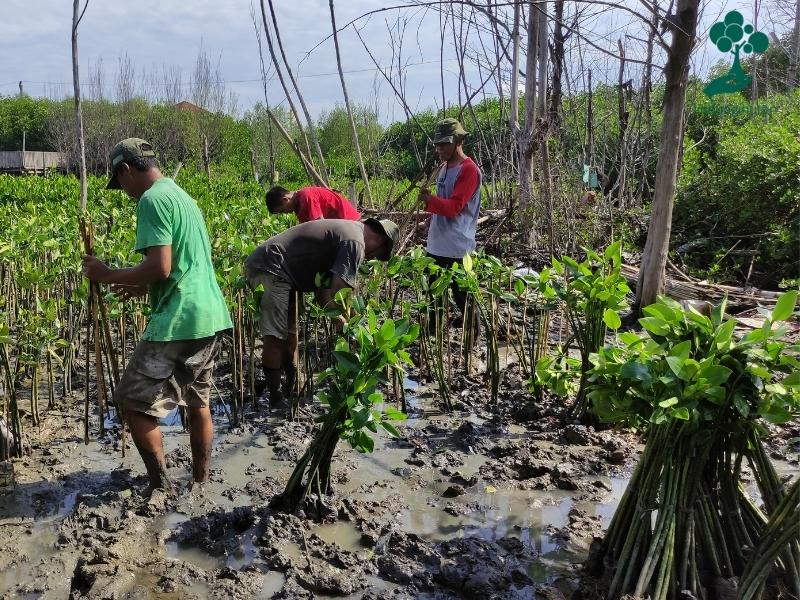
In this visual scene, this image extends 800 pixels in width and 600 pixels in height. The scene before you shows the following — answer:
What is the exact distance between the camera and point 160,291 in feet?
10.5

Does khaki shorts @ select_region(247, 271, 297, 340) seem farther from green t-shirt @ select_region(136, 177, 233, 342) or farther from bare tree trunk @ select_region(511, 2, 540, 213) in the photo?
bare tree trunk @ select_region(511, 2, 540, 213)

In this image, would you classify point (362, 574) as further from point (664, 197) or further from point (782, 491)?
point (664, 197)

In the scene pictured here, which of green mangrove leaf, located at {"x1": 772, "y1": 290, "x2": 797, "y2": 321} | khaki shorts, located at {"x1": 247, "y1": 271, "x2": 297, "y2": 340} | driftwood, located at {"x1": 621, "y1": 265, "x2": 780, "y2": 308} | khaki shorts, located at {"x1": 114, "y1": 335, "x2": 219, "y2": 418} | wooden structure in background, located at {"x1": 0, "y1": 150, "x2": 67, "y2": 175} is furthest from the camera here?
wooden structure in background, located at {"x1": 0, "y1": 150, "x2": 67, "y2": 175}

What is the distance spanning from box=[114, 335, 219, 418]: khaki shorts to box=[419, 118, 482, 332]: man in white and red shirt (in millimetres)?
2494

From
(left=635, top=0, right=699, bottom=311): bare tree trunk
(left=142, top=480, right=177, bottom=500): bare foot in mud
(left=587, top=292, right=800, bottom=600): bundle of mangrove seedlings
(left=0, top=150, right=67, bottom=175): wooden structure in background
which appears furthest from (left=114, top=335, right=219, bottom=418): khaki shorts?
(left=0, top=150, right=67, bottom=175): wooden structure in background

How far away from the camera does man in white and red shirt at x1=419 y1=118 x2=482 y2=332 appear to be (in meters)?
5.38

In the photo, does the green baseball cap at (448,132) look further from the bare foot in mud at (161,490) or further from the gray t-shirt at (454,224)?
the bare foot in mud at (161,490)

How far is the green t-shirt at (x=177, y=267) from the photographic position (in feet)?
9.93

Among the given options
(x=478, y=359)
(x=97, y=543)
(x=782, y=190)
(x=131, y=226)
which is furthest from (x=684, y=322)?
(x=782, y=190)

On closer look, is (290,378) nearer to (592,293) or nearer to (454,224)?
(454,224)

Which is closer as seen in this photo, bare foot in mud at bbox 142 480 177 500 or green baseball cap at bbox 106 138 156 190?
green baseball cap at bbox 106 138 156 190

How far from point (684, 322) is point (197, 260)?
6.90 feet

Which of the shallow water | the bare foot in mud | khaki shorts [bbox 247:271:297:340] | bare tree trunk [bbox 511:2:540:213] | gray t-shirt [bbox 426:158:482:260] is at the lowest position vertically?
the shallow water

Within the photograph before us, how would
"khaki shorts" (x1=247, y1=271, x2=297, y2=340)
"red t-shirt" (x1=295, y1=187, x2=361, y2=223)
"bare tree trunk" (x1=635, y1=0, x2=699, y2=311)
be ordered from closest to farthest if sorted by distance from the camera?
"khaki shorts" (x1=247, y1=271, x2=297, y2=340) < "bare tree trunk" (x1=635, y1=0, x2=699, y2=311) < "red t-shirt" (x1=295, y1=187, x2=361, y2=223)
